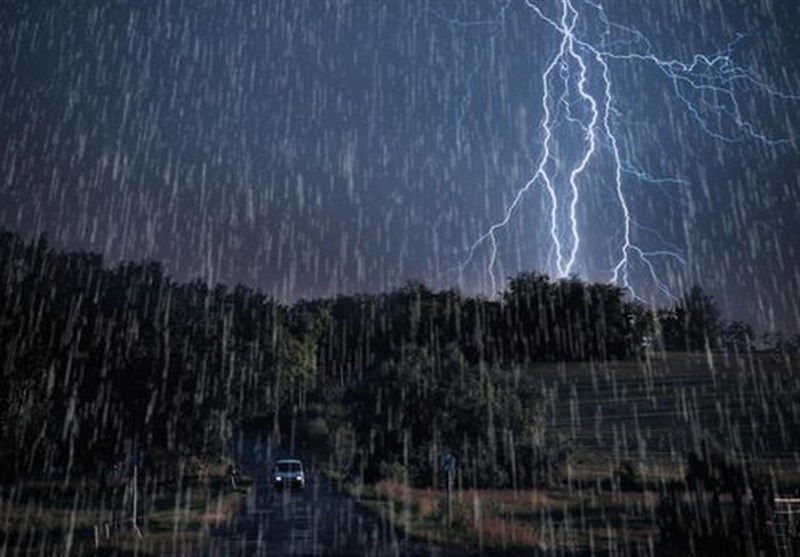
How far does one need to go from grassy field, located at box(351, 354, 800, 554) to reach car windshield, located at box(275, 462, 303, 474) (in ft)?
14.5

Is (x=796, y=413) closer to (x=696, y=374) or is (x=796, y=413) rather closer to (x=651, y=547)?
(x=696, y=374)

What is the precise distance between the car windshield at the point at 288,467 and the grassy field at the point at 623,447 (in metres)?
4.43

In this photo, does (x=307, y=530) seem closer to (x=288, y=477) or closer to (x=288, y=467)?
(x=288, y=477)

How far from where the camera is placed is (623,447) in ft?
162

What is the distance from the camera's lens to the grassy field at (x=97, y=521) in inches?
645

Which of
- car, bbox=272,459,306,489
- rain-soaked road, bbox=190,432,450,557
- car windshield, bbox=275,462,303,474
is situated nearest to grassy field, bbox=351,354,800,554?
rain-soaked road, bbox=190,432,450,557

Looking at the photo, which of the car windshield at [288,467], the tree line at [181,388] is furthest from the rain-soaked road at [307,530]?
the tree line at [181,388]

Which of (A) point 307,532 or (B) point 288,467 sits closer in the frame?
(A) point 307,532

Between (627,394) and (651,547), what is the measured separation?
51.2 meters

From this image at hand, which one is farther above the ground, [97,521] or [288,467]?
[288,467]

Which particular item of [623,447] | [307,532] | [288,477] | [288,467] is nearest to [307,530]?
[307,532]

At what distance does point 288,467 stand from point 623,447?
2291 centimetres

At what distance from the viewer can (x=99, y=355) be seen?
22.8 m

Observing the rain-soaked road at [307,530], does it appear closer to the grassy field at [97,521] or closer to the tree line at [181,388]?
the grassy field at [97,521]
